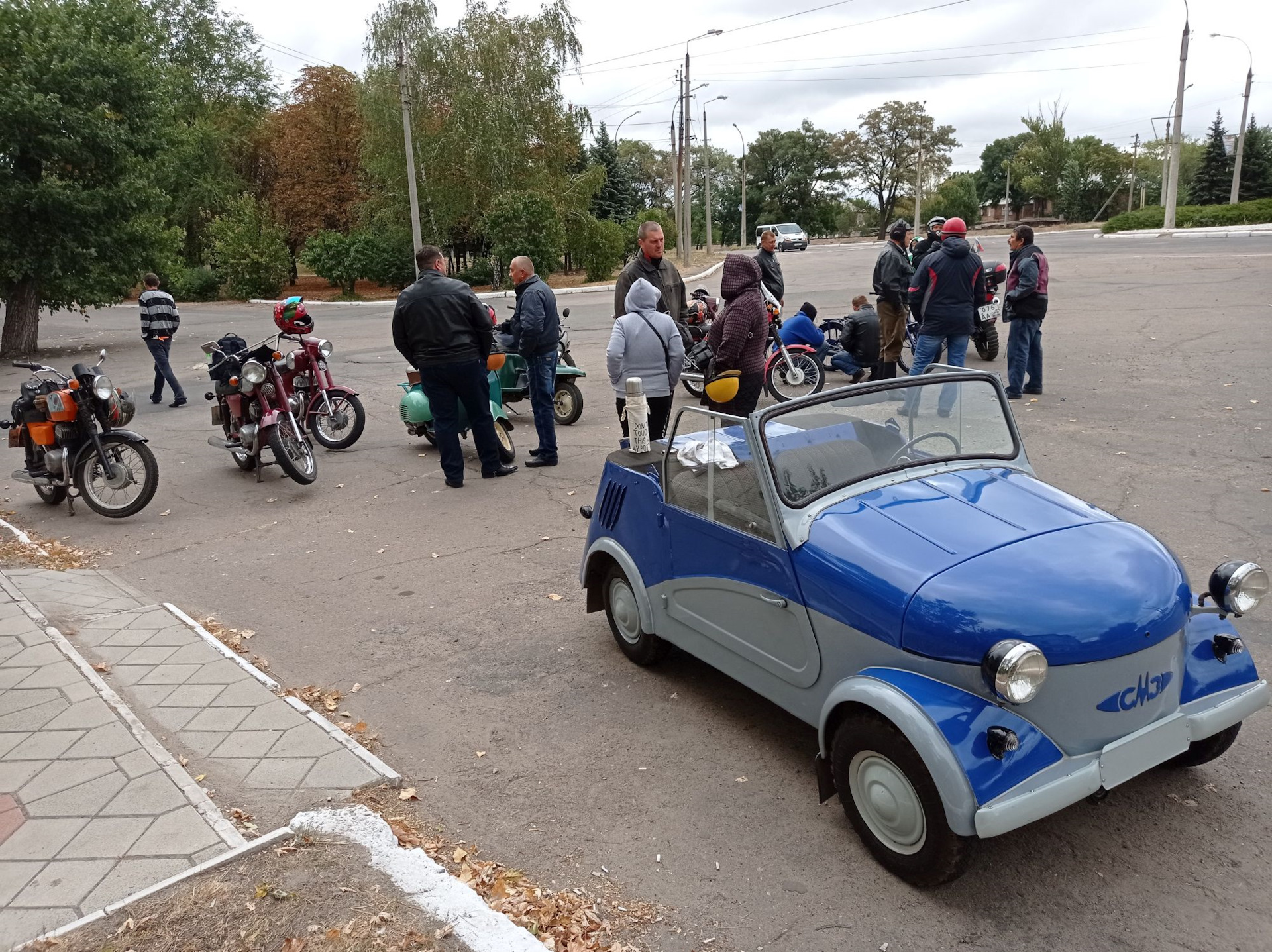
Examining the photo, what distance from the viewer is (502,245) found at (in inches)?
1336

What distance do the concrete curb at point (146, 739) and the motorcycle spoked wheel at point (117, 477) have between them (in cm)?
250

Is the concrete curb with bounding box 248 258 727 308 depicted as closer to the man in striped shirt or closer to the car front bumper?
the man in striped shirt

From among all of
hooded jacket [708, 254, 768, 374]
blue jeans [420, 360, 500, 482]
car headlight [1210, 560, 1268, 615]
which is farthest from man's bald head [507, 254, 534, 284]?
car headlight [1210, 560, 1268, 615]

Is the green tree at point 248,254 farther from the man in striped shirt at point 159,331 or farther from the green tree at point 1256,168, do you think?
the green tree at point 1256,168

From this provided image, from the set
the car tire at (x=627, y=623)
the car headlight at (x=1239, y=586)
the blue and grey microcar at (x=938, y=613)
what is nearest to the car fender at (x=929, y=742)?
the blue and grey microcar at (x=938, y=613)

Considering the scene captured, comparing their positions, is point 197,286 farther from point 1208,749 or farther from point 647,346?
point 1208,749

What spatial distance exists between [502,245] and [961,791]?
108ft

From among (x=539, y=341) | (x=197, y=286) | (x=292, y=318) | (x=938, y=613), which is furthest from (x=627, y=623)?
(x=197, y=286)

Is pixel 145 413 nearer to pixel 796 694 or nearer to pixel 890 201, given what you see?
pixel 796 694

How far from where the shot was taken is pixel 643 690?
15.6 feet

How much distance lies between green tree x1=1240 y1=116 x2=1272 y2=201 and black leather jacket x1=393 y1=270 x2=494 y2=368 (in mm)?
67878

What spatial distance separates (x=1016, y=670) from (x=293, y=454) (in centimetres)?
740

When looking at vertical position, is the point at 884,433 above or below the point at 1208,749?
above

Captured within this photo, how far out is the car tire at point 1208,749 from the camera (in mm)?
3572
